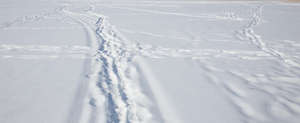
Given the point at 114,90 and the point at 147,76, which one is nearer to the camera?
the point at 114,90

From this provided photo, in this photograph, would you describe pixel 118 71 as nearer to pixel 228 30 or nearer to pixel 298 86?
pixel 298 86

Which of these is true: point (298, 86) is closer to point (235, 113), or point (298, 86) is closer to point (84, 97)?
point (235, 113)

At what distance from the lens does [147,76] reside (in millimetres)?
3234

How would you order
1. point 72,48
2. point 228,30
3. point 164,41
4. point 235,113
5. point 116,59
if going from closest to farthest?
point 235,113, point 116,59, point 72,48, point 164,41, point 228,30

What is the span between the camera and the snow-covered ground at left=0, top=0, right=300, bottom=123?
2377mm

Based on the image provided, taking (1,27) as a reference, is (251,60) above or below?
below

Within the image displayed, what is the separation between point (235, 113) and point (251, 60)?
1793 mm

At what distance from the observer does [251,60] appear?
3.93m

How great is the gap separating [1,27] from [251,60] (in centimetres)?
565

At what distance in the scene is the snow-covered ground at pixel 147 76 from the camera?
2.38 metres

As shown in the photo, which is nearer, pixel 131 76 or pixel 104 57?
pixel 131 76

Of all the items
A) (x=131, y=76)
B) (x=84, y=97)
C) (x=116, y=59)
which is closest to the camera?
(x=84, y=97)

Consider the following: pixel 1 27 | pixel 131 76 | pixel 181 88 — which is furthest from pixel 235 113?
pixel 1 27

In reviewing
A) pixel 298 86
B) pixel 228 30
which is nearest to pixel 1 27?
pixel 228 30
